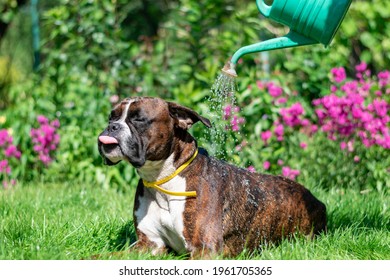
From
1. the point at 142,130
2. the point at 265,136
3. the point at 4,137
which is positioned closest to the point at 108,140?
the point at 142,130

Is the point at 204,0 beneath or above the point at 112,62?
above

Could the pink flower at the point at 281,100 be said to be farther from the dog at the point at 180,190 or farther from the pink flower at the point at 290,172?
the dog at the point at 180,190

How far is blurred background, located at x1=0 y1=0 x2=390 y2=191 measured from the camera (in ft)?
18.8

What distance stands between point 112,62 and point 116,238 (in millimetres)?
3231

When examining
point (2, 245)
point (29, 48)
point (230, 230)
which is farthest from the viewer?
point (29, 48)

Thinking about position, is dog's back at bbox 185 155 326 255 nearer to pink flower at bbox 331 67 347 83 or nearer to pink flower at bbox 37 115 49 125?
pink flower at bbox 331 67 347 83

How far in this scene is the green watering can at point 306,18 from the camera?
3.63m

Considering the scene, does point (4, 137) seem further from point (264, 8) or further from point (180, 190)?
point (264, 8)

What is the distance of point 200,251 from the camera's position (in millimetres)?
3604

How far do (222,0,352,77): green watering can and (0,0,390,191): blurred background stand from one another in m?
1.73

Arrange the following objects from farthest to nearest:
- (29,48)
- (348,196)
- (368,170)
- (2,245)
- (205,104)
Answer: (29,48)
(205,104)
(368,170)
(348,196)
(2,245)

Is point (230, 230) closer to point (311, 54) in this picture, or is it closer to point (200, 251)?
point (200, 251)

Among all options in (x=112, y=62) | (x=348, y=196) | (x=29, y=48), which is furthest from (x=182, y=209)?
(x=29, y=48)

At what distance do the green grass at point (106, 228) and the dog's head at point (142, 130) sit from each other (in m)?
0.53
